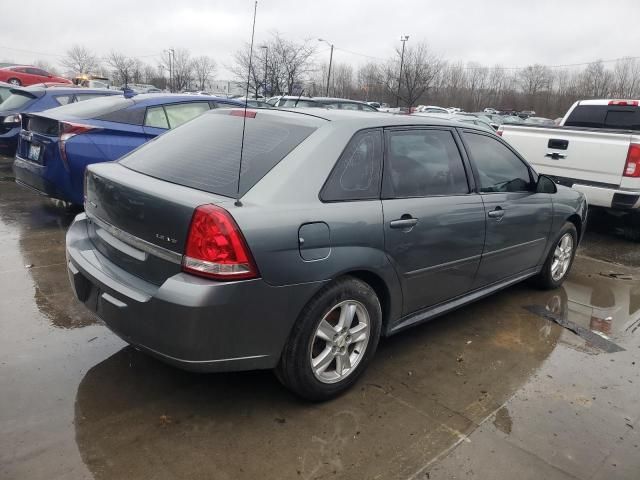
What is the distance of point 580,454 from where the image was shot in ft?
8.68

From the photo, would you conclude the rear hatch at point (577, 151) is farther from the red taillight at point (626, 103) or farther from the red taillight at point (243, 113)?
the red taillight at point (243, 113)

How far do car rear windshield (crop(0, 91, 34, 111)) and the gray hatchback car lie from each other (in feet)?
21.7

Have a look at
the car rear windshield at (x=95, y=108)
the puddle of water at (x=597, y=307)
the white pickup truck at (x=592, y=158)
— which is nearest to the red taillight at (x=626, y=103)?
the white pickup truck at (x=592, y=158)

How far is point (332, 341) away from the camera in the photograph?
9.41ft

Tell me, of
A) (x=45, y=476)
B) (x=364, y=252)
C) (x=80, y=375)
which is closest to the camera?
(x=45, y=476)

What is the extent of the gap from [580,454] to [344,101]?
10801 millimetres

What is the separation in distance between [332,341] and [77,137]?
4.14 metres

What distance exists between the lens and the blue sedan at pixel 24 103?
8.47 m

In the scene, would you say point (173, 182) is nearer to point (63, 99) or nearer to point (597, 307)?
point (597, 307)

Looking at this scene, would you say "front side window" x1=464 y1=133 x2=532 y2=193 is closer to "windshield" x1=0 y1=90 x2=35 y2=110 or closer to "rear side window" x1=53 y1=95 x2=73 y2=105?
"rear side window" x1=53 y1=95 x2=73 y2=105

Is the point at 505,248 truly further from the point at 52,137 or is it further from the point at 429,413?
the point at 52,137

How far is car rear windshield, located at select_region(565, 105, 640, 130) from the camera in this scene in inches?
315

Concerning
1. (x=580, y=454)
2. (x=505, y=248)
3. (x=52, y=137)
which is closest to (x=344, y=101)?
(x=52, y=137)

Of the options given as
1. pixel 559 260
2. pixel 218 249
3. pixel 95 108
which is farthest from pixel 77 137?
pixel 559 260
